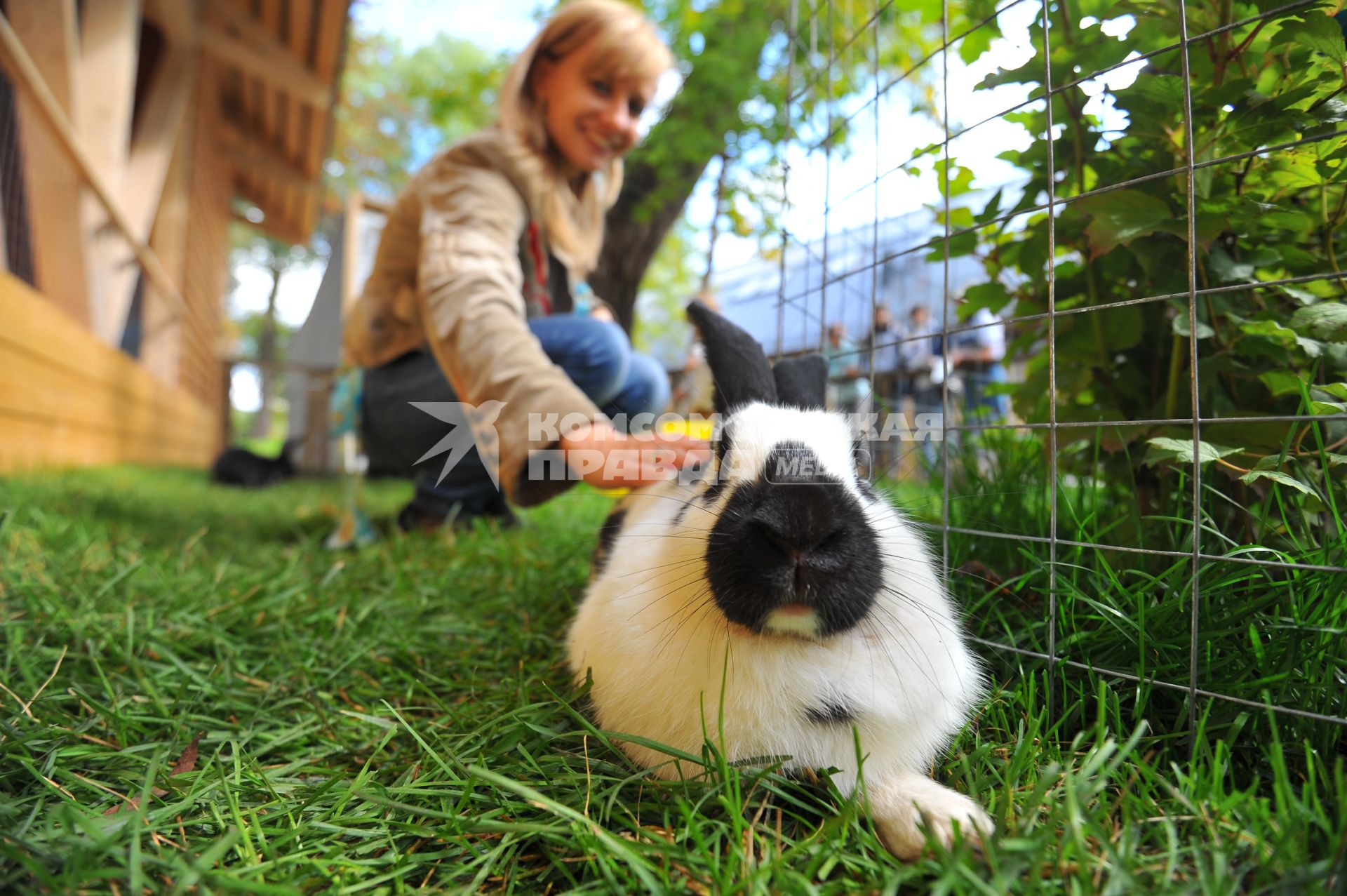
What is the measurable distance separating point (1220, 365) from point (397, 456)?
3540mm

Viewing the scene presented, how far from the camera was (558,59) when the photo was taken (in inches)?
120

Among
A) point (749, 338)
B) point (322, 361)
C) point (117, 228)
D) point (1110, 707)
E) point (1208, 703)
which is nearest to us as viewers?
point (1208, 703)

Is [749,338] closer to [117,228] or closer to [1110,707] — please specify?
[1110,707]

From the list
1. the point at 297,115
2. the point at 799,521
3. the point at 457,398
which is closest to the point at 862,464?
the point at 799,521

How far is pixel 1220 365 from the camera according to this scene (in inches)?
54.6

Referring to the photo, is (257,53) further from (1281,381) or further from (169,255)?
(1281,381)

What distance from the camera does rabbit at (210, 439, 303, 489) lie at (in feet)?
19.1

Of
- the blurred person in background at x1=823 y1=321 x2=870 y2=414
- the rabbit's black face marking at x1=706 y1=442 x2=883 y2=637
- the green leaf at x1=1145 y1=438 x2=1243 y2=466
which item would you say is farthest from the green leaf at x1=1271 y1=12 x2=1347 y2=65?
the rabbit's black face marking at x1=706 y1=442 x2=883 y2=637

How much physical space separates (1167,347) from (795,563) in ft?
3.68

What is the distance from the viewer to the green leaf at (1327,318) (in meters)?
1.18

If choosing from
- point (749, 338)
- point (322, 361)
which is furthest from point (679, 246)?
point (749, 338)

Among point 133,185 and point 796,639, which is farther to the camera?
point 133,185

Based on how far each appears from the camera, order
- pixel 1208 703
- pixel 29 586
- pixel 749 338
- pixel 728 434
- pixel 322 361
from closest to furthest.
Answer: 1. pixel 1208 703
2. pixel 728 434
3. pixel 749 338
4. pixel 29 586
5. pixel 322 361

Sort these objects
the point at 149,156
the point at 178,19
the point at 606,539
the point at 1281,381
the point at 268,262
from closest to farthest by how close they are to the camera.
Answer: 1. the point at 1281,381
2. the point at 606,539
3. the point at 149,156
4. the point at 178,19
5. the point at 268,262
